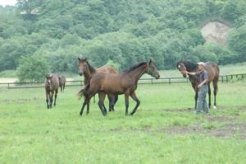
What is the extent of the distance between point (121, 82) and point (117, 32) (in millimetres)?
103225

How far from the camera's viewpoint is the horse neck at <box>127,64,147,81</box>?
61.0ft

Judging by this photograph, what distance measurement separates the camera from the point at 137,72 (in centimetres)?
1872

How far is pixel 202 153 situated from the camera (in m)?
10.1

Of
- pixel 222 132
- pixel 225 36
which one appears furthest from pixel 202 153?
pixel 225 36

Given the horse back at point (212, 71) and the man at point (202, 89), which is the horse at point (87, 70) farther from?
the horse back at point (212, 71)

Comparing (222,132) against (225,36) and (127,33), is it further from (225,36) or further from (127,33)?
(225,36)

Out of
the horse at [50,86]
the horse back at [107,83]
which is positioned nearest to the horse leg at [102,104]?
the horse back at [107,83]

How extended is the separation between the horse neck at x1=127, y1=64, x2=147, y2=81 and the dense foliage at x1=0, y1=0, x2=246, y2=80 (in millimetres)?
73262

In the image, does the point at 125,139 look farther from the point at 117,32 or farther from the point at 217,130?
the point at 117,32

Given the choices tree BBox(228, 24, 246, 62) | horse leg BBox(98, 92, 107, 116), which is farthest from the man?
tree BBox(228, 24, 246, 62)

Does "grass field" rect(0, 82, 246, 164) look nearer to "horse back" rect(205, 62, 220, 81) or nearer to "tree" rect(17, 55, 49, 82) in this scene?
"horse back" rect(205, 62, 220, 81)

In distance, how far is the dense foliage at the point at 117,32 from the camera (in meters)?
103

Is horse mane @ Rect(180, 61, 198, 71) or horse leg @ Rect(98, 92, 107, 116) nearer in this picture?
horse leg @ Rect(98, 92, 107, 116)

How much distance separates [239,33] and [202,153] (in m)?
106
